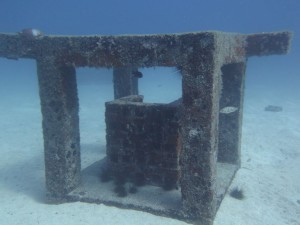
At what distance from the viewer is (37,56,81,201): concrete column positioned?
7273mm

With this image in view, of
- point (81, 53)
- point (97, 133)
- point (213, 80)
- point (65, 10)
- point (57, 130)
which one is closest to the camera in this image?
point (213, 80)

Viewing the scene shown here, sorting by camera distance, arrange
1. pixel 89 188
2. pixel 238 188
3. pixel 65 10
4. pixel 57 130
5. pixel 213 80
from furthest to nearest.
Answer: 1. pixel 65 10
2. pixel 238 188
3. pixel 89 188
4. pixel 57 130
5. pixel 213 80

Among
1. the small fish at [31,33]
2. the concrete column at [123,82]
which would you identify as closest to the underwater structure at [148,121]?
the small fish at [31,33]

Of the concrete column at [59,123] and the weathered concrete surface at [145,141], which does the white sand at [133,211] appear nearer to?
the concrete column at [59,123]

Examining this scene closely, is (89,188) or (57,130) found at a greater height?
(57,130)

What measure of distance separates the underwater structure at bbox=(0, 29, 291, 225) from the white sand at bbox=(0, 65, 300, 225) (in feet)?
1.43

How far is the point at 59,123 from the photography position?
7.36 meters

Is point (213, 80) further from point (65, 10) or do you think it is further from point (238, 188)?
point (65, 10)

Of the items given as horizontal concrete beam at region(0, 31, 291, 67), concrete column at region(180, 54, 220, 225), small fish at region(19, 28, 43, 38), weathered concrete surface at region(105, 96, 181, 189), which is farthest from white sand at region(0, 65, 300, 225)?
small fish at region(19, 28, 43, 38)

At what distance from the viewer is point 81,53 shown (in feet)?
22.7

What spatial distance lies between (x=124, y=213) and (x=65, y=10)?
15042cm

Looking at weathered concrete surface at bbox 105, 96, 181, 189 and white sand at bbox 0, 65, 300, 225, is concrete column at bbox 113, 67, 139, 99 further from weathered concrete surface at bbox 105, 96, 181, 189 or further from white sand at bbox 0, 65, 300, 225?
weathered concrete surface at bbox 105, 96, 181, 189

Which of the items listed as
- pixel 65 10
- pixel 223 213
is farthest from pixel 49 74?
pixel 65 10

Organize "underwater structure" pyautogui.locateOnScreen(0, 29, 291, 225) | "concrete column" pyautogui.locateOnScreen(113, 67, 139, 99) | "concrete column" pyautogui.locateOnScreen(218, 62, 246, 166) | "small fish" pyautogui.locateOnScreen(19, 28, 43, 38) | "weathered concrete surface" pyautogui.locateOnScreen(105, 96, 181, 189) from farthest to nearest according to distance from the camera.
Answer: "concrete column" pyautogui.locateOnScreen(113, 67, 139, 99) → "concrete column" pyautogui.locateOnScreen(218, 62, 246, 166) → "weathered concrete surface" pyautogui.locateOnScreen(105, 96, 181, 189) → "small fish" pyautogui.locateOnScreen(19, 28, 43, 38) → "underwater structure" pyautogui.locateOnScreen(0, 29, 291, 225)
